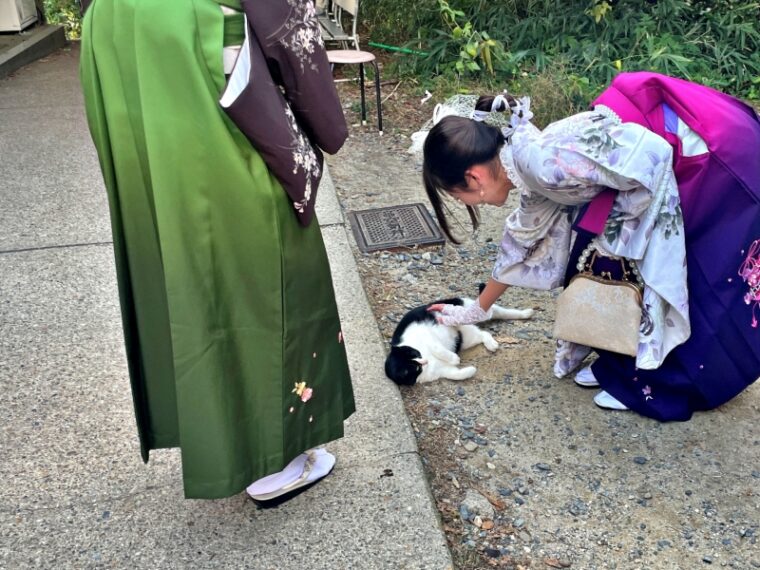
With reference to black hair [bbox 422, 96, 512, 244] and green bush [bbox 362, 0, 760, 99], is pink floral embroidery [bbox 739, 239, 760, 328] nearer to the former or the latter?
black hair [bbox 422, 96, 512, 244]

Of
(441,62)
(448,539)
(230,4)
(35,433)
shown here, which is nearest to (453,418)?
(448,539)

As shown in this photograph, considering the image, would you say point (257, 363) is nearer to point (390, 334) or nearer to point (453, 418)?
point (453, 418)

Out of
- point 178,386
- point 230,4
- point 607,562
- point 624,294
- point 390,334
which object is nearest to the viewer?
point 230,4

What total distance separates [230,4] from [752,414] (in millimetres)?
2258

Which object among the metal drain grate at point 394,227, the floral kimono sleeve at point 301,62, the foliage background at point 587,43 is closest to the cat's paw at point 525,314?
the metal drain grate at point 394,227

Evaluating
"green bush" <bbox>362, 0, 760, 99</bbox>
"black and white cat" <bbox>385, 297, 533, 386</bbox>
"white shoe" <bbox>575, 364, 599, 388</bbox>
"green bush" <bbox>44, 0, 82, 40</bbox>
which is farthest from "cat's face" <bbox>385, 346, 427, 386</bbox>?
"green bush" <bbox>44, 0, 82, 40</bbox>

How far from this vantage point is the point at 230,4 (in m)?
1.55

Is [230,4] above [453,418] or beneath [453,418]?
above

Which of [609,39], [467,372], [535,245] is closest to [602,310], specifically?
[535,245]

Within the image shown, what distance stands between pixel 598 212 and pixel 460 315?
716 millimetres

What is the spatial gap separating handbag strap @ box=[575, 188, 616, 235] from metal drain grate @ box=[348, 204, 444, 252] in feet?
5.22

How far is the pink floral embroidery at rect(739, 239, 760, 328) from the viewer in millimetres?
2328

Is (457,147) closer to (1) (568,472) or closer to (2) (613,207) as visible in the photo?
(2) (613,207)

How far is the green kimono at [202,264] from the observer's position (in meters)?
1.55
